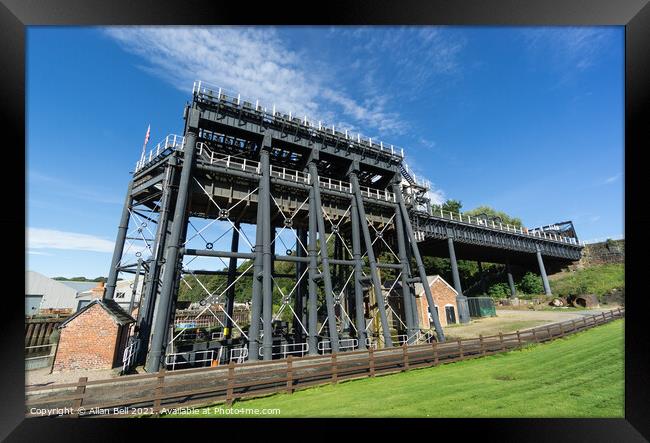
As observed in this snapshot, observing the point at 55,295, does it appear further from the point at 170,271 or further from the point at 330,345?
the point at 330,345

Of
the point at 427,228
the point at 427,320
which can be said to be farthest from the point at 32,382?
the point at 427,228

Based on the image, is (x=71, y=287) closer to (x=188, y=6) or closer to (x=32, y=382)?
(x=32, y=382)

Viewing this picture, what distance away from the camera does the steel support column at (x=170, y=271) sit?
1102 cm

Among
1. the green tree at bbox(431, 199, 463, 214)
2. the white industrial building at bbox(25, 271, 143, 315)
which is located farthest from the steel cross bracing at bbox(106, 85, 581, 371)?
the green tree at bbox(431, 199, 463, 214)

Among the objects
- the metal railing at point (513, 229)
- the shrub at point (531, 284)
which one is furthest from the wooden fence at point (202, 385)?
the shrub at point (531, 284)

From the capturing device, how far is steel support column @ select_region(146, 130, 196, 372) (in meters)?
11.0

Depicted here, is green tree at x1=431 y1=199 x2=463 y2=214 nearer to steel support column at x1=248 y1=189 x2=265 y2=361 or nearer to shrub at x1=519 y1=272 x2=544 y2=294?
shrub at x1=519 y1=272 x2=544 y2=294

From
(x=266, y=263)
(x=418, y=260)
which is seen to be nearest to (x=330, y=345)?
(x=266, y=263)

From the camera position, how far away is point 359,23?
5.19 m

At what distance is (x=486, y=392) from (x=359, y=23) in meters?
9.41

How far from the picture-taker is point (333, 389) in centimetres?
875

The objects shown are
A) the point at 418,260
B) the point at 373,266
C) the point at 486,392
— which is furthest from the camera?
the point at 418,260

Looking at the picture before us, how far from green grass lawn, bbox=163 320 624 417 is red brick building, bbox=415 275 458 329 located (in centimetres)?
1495

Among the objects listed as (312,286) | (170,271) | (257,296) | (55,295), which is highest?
(55,295)
